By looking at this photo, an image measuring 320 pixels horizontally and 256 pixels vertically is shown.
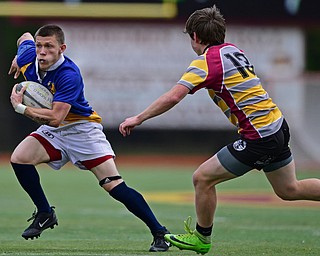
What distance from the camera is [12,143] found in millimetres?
23922

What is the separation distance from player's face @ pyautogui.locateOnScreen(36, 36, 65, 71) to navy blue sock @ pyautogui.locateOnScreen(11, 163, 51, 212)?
35.1 inches

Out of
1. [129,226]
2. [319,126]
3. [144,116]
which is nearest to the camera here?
[144,116]

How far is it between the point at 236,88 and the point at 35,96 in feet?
5.65

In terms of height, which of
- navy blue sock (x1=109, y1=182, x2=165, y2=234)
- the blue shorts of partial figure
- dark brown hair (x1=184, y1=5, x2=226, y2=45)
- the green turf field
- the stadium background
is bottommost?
the stadium background

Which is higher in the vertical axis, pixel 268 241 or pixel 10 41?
pixel 268 241

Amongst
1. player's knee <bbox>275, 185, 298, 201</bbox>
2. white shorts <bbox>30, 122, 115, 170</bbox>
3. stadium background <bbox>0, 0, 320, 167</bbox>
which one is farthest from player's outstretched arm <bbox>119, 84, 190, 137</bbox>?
stadium background <bbox>0, 0, 320, 167</bbox>

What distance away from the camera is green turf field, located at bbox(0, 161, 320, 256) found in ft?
26.8

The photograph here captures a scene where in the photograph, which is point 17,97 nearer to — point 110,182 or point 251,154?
point 110,182

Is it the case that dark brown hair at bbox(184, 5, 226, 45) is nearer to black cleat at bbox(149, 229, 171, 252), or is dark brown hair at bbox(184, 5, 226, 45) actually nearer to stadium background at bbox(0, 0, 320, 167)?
black cleat at bbox(149, 229, 171, 252)

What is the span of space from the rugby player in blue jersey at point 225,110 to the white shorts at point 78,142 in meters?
0.95

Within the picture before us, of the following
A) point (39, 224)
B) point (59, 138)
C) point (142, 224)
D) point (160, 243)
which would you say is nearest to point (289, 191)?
point (160, 243)

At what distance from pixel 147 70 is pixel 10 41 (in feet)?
12.4

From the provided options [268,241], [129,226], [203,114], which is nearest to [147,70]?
[203,114]

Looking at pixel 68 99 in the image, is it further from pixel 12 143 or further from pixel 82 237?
pixel 12 143
